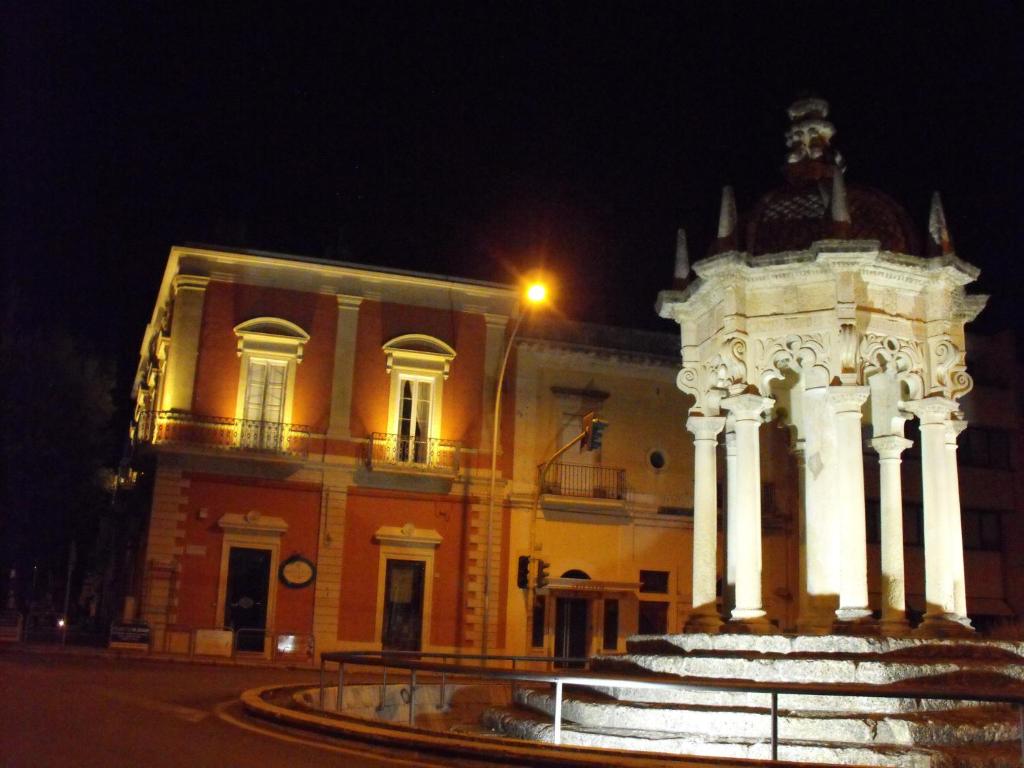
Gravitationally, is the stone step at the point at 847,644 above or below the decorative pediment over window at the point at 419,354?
below

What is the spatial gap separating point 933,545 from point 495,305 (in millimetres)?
21199

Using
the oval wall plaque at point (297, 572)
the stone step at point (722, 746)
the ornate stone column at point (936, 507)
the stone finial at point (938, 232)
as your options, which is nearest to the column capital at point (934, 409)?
the ornate stone column at point (936, 507)

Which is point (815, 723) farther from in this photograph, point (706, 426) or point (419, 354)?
point (419, 354)

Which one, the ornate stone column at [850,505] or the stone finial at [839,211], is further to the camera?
the stone finial at [839,211]

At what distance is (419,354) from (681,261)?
17273mm

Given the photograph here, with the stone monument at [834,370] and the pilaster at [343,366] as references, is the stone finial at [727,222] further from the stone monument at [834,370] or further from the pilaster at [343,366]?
the pilaster at [343,366]

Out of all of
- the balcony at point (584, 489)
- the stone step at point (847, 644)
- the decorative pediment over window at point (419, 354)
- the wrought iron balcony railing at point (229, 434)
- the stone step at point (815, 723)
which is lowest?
the stone step at point (815, 723)

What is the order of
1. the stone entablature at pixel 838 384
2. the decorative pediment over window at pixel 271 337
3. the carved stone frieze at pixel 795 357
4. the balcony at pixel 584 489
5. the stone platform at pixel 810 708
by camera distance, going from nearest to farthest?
the stone platform at pixel 810 708, the stone entablature at pixel 838 384, the carved stone frieze at pixel 795 357, the decorative pediment over window at pixel 271 337, the balcony at pixel 584 489

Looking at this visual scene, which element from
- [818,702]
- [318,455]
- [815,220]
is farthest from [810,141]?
[318,455]

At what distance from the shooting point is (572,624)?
32.3m

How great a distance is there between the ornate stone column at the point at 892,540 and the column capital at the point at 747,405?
1889mm

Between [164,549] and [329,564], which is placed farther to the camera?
[329,564]

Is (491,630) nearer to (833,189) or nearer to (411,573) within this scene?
(411,573)

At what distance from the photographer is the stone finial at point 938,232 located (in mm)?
13625
